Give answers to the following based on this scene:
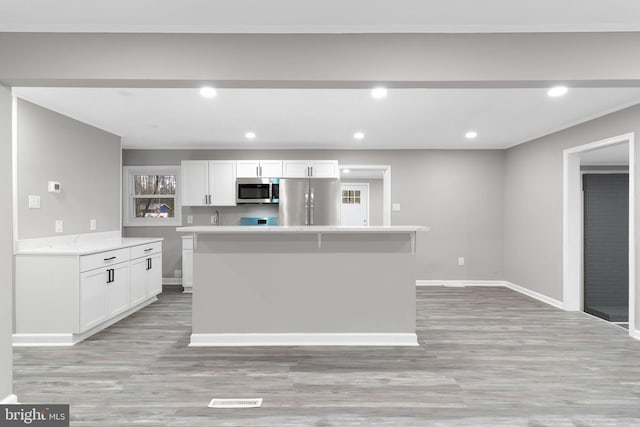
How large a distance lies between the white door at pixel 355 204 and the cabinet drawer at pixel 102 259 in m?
5.91

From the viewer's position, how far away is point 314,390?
256cm

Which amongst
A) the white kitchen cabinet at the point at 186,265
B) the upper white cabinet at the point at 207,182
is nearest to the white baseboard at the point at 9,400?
the white kitchen cabinet at the point at 186,265

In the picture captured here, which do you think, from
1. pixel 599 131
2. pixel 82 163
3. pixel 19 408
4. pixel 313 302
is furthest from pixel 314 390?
pixel 599 131

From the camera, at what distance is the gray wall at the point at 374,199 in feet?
30.6

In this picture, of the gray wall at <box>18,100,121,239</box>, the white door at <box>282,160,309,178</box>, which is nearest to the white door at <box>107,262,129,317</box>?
the gray wall at <box>18,100,121,239</box>

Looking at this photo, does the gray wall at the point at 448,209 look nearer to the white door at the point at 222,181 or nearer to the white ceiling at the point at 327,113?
the white door at the point at 222,181

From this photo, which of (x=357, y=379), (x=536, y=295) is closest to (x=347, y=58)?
(x=357, y=379)

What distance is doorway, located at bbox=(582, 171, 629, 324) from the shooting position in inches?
255

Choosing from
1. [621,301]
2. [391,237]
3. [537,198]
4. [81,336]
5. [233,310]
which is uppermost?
[537,198]

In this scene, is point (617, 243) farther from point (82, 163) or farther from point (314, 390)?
point (82, 163)

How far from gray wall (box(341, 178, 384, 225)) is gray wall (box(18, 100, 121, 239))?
18.3 ft
